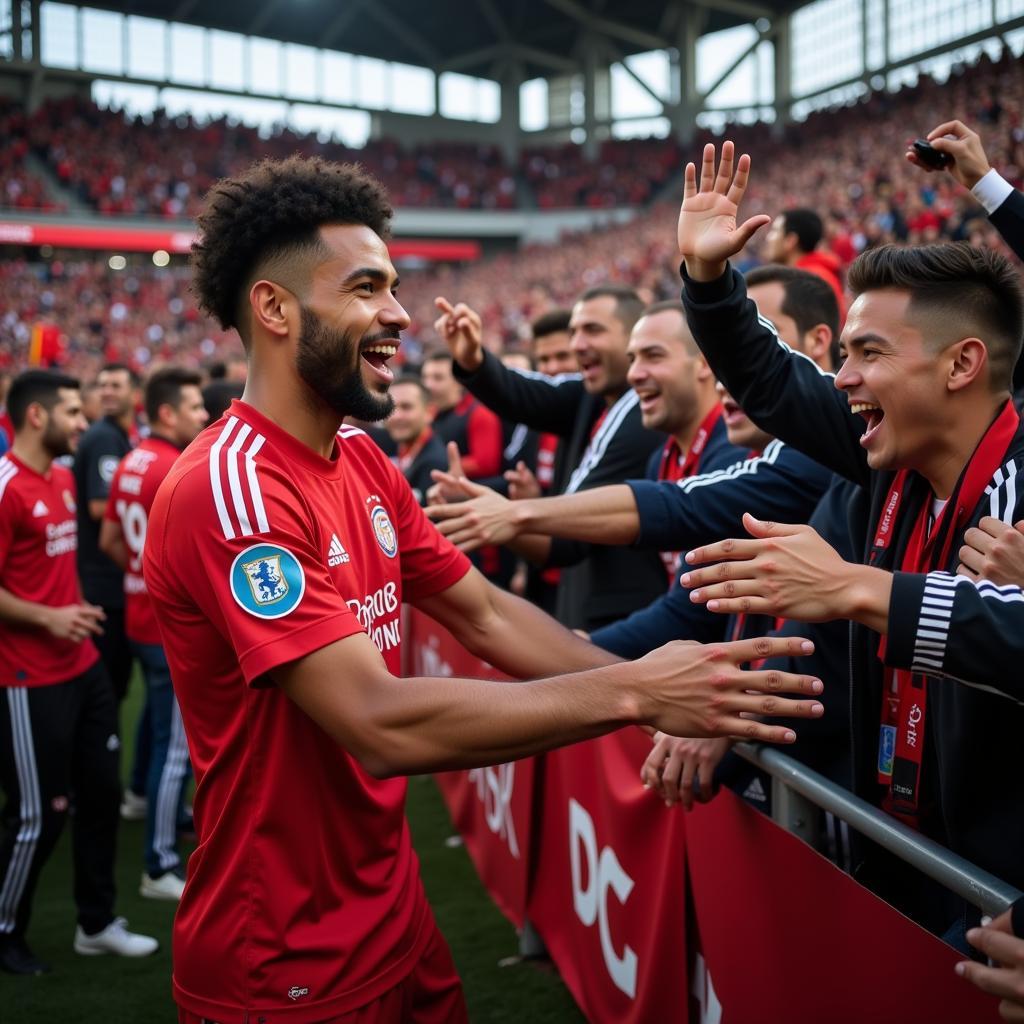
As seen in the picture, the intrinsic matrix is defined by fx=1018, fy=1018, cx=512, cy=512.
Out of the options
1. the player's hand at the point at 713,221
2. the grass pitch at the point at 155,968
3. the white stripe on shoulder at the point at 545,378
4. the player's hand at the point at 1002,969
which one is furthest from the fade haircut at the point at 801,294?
the grass pitch at the point at 155,968

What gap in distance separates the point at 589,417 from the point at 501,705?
3.57 metres

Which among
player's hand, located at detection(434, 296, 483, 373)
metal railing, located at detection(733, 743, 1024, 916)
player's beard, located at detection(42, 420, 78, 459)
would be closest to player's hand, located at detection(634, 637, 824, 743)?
metal railing, located at detection(733, 743, 1024, 916)

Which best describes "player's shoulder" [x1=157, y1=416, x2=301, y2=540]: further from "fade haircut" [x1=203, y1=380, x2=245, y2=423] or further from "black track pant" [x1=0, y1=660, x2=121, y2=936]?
"fade haircut" [x1=203, y1=380, x2=245, y2=423]

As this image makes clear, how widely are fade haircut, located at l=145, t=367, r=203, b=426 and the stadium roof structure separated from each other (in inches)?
1447

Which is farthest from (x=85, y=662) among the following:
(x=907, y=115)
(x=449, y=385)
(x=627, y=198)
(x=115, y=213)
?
(x=627, y=198)

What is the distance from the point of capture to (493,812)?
16.3ft

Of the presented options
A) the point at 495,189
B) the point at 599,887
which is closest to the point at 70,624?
the point at 599,887

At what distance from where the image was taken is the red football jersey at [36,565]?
452cm

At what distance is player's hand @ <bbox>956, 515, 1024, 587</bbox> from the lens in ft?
5.79

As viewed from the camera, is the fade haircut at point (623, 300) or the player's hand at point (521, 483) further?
the fade haircut at point (623, 300)

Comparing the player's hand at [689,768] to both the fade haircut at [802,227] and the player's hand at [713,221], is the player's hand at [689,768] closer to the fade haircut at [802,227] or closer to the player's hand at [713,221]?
the player's hand at [713,221]

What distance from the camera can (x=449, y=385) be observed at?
8.60 m

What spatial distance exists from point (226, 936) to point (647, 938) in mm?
1448

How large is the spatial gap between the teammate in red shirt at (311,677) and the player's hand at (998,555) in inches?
14.6
